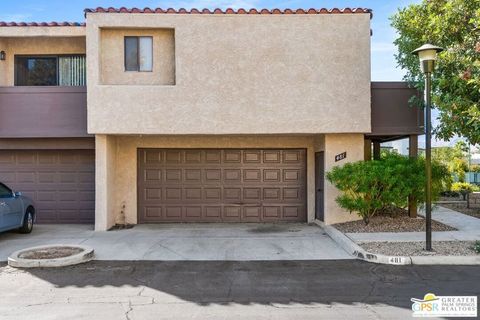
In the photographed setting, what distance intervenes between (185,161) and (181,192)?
3.24 ft

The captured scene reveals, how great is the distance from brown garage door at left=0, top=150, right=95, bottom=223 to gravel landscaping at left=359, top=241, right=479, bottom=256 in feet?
28.6

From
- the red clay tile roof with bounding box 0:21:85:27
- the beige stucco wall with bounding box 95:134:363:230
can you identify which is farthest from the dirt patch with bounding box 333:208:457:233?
the red clay tile roof with bounding box 0:21:85:27

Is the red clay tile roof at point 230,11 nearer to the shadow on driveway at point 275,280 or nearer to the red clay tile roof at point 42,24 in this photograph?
the red clay tile roof at point 42,24

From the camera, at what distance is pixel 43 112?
13398mm

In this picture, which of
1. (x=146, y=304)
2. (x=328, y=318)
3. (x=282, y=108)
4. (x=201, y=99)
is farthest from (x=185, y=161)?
(x=328, y=318)

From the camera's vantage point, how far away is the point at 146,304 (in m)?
6.82

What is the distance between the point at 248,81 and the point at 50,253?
6532 mm

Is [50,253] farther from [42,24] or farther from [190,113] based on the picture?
[42,24]

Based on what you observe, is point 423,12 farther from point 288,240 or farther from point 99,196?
point 99,196

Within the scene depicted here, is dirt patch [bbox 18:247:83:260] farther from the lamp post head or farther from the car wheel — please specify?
the lamp post head

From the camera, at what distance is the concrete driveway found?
33.0 feet

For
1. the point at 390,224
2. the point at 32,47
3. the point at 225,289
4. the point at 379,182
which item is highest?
the point at 32,47

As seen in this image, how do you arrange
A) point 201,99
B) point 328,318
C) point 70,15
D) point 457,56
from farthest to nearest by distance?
1. point 70,15
2. point 201,99
3. point 457,56
4. point 328,318

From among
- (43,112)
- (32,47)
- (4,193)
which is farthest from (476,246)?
(32,47)
